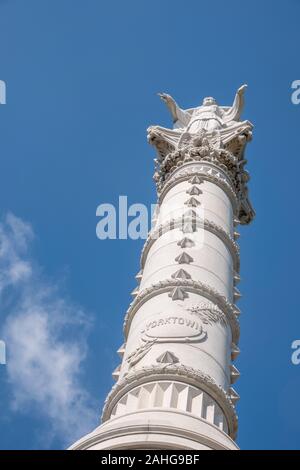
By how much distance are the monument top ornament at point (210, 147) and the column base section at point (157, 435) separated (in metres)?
13.5

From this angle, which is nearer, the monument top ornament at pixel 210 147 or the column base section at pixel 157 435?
the column base section at pixel 157 435

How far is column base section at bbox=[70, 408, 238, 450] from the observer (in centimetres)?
1282

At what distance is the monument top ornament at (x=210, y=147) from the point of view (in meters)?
26.6

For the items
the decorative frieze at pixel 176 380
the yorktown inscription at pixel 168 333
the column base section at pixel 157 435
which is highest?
the yorktown inscription at pixel 168 333

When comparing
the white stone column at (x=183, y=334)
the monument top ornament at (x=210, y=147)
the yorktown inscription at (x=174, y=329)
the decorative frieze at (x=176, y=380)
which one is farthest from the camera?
the monument top ornament at (x=210, y=147)

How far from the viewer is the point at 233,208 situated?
2558 centimetres

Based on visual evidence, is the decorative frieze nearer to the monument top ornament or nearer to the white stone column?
the white stone column

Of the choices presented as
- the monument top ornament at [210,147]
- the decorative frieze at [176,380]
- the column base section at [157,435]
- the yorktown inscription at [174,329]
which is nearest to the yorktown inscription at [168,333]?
the yorktown inscription at [174,329]

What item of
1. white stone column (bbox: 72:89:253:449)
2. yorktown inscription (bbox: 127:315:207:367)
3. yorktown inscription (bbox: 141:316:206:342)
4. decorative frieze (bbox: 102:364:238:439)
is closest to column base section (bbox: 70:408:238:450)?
white stone column (bbox: 72:89:253:449)

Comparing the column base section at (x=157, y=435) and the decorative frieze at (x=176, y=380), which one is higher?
the decorative frieze at (x=176, y=380)

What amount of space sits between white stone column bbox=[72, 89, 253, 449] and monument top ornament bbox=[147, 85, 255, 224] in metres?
0.91

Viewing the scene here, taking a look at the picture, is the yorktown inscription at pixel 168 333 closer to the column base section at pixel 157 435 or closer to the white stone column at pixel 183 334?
the white stone column at pixel 183 334
